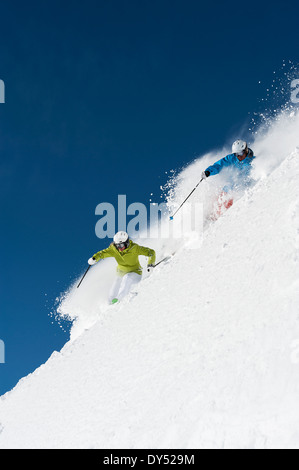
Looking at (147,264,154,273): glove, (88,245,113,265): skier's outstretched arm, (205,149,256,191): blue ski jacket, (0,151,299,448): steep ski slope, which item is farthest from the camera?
(205,149,256,191): blue ski jacket

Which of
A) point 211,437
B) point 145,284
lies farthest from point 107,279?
point 211,437

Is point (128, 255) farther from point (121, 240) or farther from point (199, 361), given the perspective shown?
Result: point (199, 361)

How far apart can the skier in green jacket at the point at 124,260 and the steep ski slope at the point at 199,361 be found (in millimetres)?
2870

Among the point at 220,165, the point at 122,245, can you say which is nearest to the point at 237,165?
the point at 220,165

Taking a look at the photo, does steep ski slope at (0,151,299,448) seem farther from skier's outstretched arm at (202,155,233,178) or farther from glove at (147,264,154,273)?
skier's outstretched arm at (202,155,233,178)

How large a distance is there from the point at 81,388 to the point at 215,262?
269 cm

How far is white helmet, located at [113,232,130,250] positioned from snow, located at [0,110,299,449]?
260 cm

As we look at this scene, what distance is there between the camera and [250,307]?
175 inches

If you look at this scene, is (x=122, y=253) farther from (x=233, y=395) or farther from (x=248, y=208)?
(x=233, y=395)

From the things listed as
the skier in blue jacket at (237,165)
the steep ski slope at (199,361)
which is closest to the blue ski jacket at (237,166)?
the skier in blue jacket at (237,165)

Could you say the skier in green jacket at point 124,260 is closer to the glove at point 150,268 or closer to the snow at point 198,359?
the glove at point 150,268

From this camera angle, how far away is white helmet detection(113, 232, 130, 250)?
1059cm

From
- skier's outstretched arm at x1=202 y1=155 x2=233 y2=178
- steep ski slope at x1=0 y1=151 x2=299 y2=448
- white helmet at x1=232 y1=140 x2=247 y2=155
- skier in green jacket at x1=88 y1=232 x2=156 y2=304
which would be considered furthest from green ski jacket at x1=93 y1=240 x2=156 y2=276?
white helmet at x1=232 y1=140 x2=247 y2=155

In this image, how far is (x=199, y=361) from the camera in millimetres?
4301
